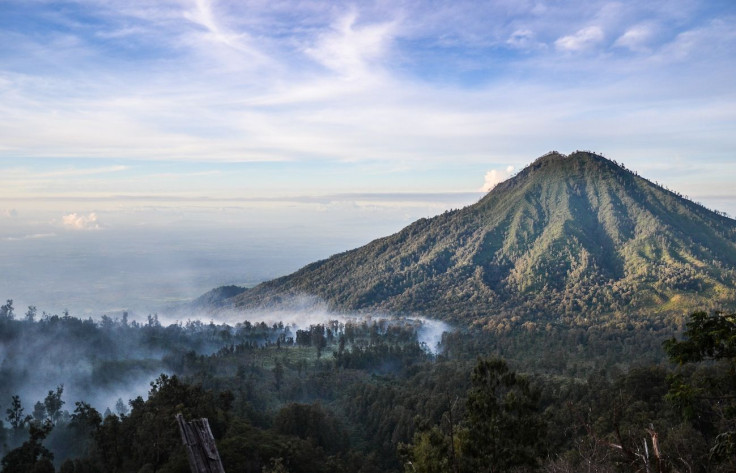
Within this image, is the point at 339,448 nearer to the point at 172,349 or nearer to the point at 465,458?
the point at 465,458

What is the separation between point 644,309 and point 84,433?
6902 inches

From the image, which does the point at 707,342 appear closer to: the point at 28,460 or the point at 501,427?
the point at 501,427

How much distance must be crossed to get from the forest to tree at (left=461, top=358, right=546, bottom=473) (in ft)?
0.24

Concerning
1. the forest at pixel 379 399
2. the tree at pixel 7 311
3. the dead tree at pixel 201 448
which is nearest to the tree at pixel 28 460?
the forest at pixel 379 399

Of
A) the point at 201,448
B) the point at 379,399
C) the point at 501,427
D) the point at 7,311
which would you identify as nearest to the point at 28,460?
the point at 501,427

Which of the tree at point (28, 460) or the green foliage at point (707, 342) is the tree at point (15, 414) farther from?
the green foliage at point (707, 342)

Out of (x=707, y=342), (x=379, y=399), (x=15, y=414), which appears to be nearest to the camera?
(x=707, y=342)

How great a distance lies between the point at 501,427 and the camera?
84.1 feet

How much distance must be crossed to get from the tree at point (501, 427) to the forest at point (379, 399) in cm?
7

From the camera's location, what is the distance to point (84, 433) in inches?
2859

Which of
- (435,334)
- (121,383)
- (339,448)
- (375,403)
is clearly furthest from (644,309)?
(121,383)

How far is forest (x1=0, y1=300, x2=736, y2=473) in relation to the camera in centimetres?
1719

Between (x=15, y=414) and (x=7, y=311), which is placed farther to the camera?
(x=7, y=311)

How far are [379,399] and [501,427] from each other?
68176 millimetres
